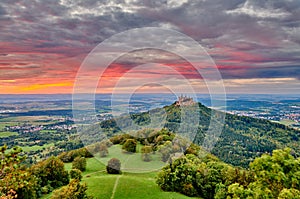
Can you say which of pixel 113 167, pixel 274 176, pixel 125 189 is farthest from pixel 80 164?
pixel 274 176

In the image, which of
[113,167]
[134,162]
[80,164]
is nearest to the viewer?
[113,167]

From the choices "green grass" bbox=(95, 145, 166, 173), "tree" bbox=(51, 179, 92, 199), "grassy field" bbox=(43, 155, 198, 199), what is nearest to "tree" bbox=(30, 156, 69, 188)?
"grassy field" bbox=(43, 155, 198, 199)

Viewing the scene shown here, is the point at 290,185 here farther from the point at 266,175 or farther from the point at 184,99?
the point at 184,99

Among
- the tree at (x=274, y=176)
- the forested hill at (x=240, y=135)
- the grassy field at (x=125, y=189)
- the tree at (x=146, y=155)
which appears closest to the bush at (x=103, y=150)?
the tree at (x=146, y=155)

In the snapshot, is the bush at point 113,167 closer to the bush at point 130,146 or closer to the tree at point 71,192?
the bush at point 130,146

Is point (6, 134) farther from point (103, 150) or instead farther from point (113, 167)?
point (113, 167)

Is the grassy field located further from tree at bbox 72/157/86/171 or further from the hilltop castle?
the hilltop castle

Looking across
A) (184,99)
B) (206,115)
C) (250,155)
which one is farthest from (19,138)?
(250,155)

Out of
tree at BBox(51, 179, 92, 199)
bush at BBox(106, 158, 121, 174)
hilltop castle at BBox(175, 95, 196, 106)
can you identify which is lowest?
bush at BBox(106, 158, 121, 174)
